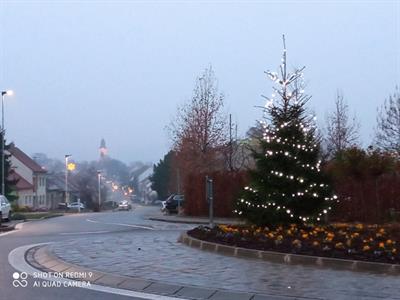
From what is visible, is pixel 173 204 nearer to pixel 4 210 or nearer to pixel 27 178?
pixel 4 210

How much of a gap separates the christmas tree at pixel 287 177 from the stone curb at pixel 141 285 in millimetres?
5977

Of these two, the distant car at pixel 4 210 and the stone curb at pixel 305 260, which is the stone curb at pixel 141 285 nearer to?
the stone curb at pixel 305 260

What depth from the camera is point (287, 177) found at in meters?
17.3

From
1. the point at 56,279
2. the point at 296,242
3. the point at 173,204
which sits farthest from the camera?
the point at 173,204

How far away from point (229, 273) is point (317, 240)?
353cm

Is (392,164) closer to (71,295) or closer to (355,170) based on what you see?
(355,170)

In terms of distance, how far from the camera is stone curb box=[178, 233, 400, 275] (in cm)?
1145

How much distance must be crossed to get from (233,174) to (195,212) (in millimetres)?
4493

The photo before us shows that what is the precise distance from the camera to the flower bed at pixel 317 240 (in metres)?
12.5

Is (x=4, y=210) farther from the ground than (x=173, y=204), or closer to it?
closer to it

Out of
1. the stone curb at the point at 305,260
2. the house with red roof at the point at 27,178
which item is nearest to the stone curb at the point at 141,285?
the stone curb at the point at 305,260

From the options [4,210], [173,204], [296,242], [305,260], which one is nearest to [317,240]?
[296,242]

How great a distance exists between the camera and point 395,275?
11000 mm

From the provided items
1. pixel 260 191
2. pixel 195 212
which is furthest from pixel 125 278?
pixel 195 212
